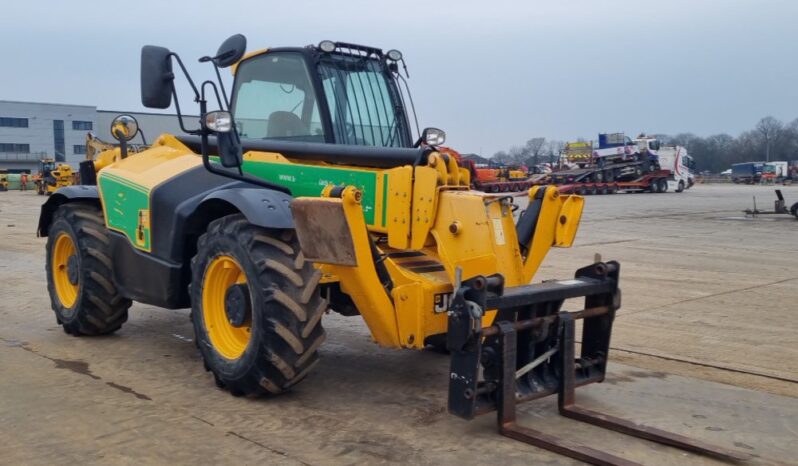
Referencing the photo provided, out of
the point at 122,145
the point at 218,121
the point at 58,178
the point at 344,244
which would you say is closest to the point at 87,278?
the point at 122,145

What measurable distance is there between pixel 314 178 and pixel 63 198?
3243 mm

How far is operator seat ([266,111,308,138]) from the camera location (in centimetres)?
598

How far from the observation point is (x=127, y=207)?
6.57 meters

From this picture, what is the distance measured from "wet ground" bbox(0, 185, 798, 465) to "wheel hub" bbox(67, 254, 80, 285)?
0.54 metres

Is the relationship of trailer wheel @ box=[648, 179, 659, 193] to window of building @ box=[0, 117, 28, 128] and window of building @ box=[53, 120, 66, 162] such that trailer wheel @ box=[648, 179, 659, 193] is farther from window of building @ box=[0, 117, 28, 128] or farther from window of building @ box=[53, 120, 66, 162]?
window of building @ box=[0, 117, 28, 128]

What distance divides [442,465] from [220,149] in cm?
279

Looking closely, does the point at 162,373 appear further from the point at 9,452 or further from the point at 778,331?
the point at 778,331

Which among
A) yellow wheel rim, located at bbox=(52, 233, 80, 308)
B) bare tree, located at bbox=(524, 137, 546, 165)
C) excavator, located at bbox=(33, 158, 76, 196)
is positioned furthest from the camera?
bare tree, located at bbox=(524, 137, 546, 165)

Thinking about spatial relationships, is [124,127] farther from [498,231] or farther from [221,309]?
[498,231]

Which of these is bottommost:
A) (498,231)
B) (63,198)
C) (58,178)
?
(58,178)

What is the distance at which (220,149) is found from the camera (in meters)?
5.58

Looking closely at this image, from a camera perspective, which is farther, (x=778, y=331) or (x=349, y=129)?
(x=778, y=331)

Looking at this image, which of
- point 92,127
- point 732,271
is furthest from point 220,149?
point 92,127

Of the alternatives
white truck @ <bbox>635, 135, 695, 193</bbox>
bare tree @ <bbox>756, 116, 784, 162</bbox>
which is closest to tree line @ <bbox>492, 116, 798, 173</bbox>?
bare tree @ <bbox>756, 116, 784, 162</bbox>
